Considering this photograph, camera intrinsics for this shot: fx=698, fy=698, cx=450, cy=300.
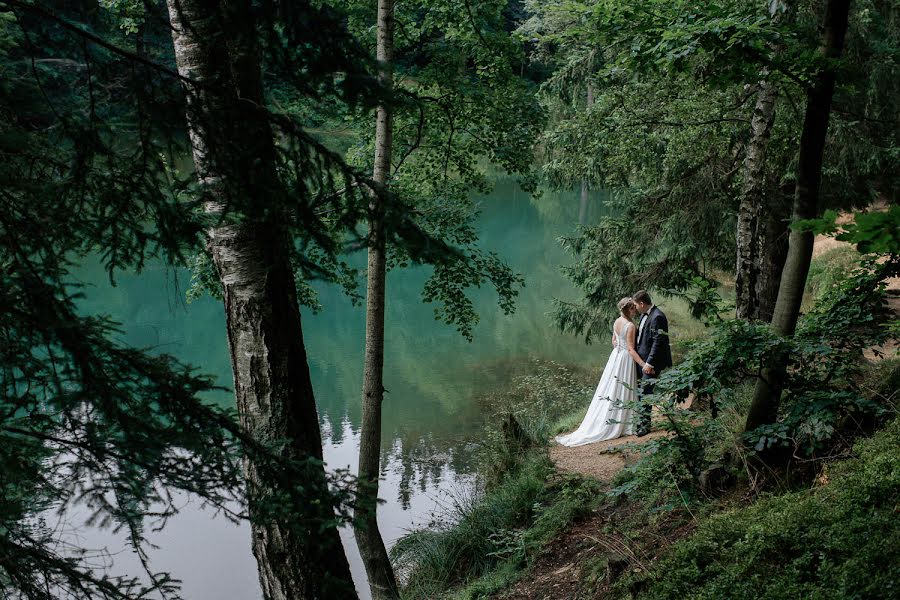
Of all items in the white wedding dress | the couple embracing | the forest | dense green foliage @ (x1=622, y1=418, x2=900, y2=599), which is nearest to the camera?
the forest

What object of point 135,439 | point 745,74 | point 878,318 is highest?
point 745,74

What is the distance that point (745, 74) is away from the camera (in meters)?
4.20

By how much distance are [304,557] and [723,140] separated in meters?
7.70

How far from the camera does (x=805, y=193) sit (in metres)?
4.14

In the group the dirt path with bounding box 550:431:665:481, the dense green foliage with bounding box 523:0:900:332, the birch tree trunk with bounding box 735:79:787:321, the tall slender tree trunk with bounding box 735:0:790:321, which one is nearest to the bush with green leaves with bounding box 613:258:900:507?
the dirt path with bounding box 550:431:665:481

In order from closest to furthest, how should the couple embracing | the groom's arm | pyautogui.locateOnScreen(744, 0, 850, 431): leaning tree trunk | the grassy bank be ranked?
the grassy bank → pyautogui.locateOnScreen(744, 0, 850, 431): leaning tree trunk → the groom's arm → the couple embracing

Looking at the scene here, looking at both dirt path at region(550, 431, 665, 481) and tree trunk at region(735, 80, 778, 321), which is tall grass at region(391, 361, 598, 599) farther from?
tree trunk at region(735, 80, 778, 321)

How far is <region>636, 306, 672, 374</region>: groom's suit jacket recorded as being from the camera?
299 inches

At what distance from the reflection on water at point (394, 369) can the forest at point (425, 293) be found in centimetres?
14

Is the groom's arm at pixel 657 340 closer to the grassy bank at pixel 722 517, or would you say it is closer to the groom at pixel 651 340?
the groom at pixel 651 340

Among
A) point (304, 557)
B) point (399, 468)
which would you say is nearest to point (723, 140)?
point (399, 468)

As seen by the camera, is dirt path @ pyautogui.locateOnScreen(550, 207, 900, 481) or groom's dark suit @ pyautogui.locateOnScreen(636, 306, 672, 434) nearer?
dirt path @ pyautogui.locateOnScreen(550, 207, 900, 481)

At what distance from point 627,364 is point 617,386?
290 millimetres

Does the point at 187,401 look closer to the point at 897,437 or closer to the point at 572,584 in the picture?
the point at 572,584
